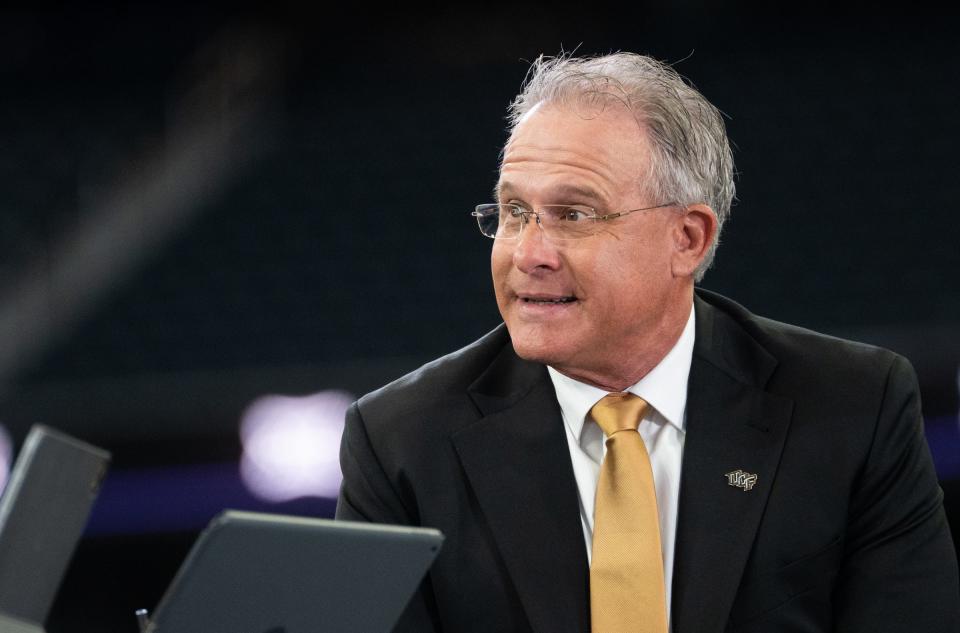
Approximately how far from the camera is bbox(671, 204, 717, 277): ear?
2.04 m

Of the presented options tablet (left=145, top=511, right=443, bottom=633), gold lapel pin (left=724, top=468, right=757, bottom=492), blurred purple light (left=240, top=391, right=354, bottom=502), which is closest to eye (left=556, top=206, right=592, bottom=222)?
gold lapel pin (left=724, top=468, right=757, bottom=492)

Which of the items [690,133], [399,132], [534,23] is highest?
[534,23]

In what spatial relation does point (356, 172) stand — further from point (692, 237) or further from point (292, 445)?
point (692, 237)

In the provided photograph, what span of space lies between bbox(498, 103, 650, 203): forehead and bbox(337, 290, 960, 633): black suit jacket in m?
0.31

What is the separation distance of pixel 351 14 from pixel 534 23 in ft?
3.33

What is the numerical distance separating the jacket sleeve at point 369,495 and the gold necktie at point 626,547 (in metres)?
0.25

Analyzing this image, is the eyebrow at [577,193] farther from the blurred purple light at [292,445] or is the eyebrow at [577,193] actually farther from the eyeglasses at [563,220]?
the blurred purple light at [292,445]

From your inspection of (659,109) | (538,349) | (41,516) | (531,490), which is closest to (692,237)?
(659,109)

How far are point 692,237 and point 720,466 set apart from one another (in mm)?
370

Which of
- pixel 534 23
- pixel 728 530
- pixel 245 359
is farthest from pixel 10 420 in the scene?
pixel 728 530

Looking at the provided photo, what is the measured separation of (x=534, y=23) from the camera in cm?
699

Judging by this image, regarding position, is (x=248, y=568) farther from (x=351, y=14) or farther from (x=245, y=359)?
(x=351, y=14)

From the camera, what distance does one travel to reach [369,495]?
1.97 metres

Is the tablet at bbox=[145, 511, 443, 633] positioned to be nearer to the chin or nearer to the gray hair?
the chin
